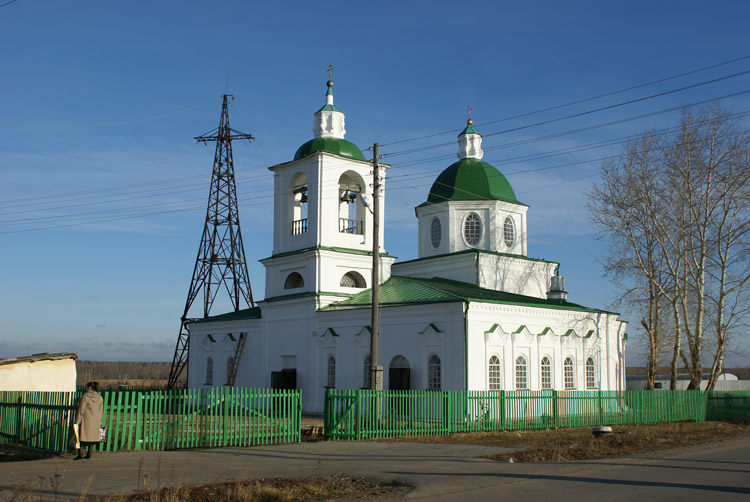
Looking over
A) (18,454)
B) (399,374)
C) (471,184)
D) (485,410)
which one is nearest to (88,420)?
(18,454)

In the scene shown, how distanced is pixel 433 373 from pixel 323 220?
8.09 metres

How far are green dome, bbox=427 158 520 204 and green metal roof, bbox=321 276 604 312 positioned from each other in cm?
455

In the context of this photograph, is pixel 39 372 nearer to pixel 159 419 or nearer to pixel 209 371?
pixel 159 419

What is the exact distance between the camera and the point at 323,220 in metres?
28.3

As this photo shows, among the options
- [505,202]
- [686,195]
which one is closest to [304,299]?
[505,202]

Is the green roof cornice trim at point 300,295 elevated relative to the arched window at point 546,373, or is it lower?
elevated

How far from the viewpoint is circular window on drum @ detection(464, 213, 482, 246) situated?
31891mm

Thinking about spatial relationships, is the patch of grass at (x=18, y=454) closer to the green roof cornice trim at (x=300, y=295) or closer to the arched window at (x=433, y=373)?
the arched window at (x=433, y=373)

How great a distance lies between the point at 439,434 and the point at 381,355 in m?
7.48

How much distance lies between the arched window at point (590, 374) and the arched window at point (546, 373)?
2.70m

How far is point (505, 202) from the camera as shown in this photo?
3216 centimetres

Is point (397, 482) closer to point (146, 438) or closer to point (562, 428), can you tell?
point (146, 438)

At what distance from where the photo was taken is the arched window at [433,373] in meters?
23.8

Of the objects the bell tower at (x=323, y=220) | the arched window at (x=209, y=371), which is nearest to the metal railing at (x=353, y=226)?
the bell tower at (x=323, y=220)
